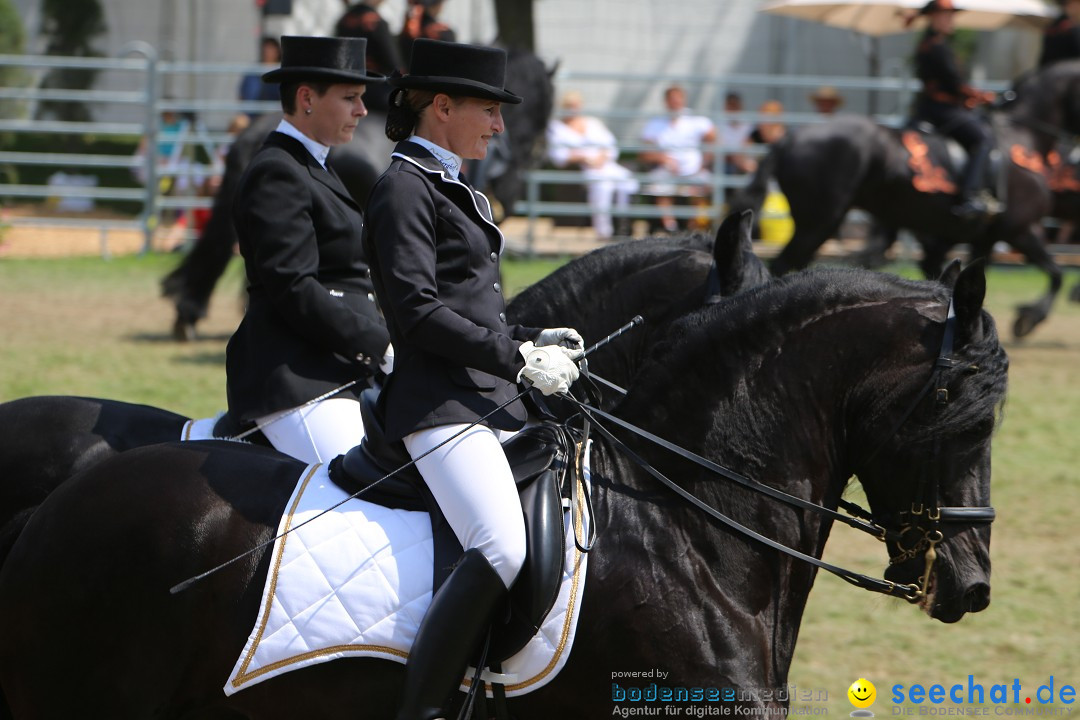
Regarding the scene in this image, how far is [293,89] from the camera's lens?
4.22 metres

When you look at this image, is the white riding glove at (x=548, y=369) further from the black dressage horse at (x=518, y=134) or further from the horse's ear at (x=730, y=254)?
the black dressage horse at (x=518, y=134)

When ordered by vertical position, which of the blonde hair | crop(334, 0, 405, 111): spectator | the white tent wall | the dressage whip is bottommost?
the dressage whip

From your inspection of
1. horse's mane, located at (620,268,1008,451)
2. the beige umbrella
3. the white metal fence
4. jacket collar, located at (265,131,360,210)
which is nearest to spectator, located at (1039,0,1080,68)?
the beige umbrella

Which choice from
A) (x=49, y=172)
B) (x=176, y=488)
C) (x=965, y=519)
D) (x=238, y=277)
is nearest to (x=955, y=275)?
(x=965, y=519)

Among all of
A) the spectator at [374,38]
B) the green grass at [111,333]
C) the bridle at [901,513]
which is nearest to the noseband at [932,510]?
the bridle at [901,513]

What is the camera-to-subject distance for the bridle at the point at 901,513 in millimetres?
3002

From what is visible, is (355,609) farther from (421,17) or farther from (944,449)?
(421,17)

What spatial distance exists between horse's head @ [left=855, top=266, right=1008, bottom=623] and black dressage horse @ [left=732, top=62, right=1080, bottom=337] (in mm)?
8739

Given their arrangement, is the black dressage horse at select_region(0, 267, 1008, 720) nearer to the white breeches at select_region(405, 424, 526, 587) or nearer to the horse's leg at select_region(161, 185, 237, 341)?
the white breeches at select_region(405, 424, 526, 587)

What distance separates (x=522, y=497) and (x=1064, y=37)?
12577mm

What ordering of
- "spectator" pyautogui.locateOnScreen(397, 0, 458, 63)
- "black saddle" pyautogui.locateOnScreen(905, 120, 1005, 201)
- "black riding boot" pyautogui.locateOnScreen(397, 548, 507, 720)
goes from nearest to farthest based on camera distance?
1. "black riding boot" pyautogui.locateOnScreen(397, 548, 507, 720)
2. "spectator" pyautogui.locateOnScreen(397, 0, 458, 63)
3. "black saddle" pyautogui.locateOnScreen(905, 120, 1005, 201)

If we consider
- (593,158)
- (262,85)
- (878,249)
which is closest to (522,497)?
(878,249)

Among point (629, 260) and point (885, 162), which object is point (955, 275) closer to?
point (629, 260)

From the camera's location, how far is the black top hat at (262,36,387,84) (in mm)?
4133
